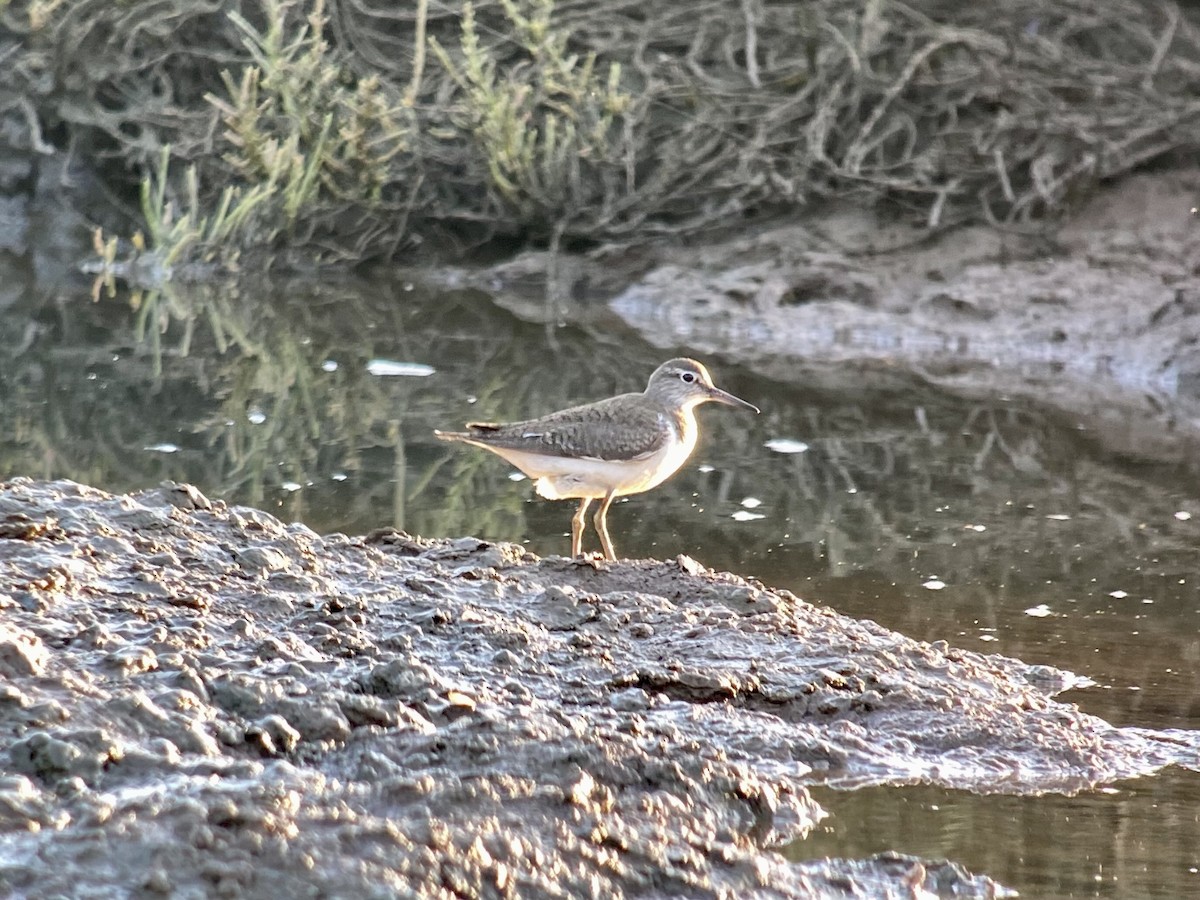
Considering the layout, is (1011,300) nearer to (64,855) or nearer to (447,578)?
(447,578)

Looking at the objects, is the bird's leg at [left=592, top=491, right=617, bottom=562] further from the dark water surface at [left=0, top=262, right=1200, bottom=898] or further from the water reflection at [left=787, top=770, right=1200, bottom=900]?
the water reflection at [left=787, top=770, right=1200, bottom=900]

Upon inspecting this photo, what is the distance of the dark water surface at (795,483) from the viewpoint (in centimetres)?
411

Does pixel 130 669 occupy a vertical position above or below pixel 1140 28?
below

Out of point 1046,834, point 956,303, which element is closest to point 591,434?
point 1046,834

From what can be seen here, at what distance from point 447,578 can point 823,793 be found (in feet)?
4.91

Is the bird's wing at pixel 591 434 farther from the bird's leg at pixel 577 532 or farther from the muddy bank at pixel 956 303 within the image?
the muddy bank at pixel 956 303

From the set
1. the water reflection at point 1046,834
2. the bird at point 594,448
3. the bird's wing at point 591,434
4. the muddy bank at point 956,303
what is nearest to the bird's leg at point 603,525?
the bird at point 594,448

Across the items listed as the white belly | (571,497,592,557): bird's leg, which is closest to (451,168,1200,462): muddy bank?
the white belly

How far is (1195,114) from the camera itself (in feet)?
37.1

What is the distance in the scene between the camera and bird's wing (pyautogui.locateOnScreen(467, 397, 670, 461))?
6004 mm

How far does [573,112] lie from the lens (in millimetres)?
12641

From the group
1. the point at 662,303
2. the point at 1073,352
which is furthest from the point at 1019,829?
the point at 662,303

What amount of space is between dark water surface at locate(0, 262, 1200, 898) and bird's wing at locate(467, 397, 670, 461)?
1.53ft

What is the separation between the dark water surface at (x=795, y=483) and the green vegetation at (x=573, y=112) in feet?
5.51
